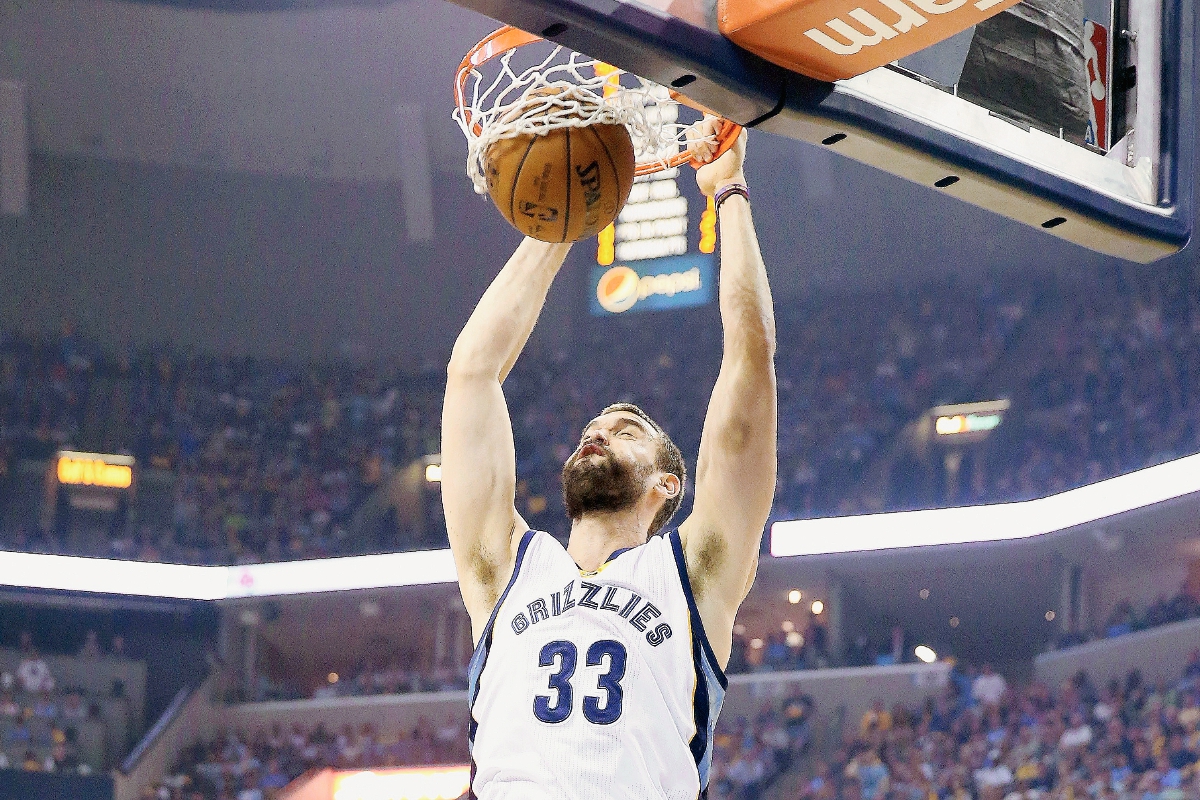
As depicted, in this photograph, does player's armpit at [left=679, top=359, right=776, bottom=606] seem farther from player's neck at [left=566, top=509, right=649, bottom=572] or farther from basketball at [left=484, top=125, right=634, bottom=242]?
basketball at [left=484, top=125, right=634, bottom=242]

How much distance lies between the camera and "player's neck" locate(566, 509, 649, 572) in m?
3.28

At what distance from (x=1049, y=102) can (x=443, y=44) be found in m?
16.7

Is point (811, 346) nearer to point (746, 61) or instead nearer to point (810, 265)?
point (810, 265)

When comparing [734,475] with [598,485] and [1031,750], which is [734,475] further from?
[1031,750]

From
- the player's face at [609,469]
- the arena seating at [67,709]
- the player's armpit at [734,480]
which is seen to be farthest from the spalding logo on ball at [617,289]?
the player's armpit at [734,480]

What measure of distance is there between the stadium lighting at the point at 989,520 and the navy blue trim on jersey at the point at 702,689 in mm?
11923

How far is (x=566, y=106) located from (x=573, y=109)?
26 mm

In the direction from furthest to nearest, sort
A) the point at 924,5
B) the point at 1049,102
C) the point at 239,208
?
the point at 239,208 < the point at 1049,102 < the point at 924,5

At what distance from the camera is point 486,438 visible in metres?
3.23

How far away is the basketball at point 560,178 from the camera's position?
9.29 ft

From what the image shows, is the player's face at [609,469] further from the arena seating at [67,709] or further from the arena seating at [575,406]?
the arena seating at [67,709]

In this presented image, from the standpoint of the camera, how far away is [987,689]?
14555 millimetres

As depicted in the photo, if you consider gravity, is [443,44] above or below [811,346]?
above

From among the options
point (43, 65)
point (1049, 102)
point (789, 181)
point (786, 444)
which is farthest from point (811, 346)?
point (1049, 102)
